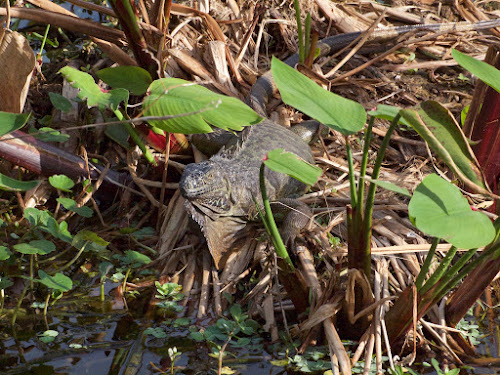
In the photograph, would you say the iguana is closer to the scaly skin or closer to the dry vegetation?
the scaly skin

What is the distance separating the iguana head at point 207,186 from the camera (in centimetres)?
298

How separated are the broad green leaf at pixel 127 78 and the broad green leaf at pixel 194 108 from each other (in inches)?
17.8

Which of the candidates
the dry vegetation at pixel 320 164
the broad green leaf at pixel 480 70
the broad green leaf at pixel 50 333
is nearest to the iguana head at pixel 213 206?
the dry vegetation at pixel 320 164

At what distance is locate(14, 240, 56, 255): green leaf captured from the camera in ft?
8.23

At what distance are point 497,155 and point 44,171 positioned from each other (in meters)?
2.54

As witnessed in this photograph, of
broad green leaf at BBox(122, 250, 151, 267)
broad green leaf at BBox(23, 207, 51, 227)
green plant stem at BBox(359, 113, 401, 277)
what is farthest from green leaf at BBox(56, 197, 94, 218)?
green plant stem at BBox(359, 113, 401, 277)

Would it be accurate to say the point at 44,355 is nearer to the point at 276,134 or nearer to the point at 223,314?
the point at 223,314

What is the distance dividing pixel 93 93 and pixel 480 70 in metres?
1.75

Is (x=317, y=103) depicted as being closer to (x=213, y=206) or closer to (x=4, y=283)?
(x=213, y=206)

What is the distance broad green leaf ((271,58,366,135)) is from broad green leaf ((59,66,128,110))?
0.98 metres

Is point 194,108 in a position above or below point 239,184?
above

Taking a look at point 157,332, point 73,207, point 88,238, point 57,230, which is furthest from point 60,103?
point 157,332

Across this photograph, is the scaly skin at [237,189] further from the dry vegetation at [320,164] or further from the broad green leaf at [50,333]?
the broad green leaf at [50,333]

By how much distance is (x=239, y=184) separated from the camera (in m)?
3.36
